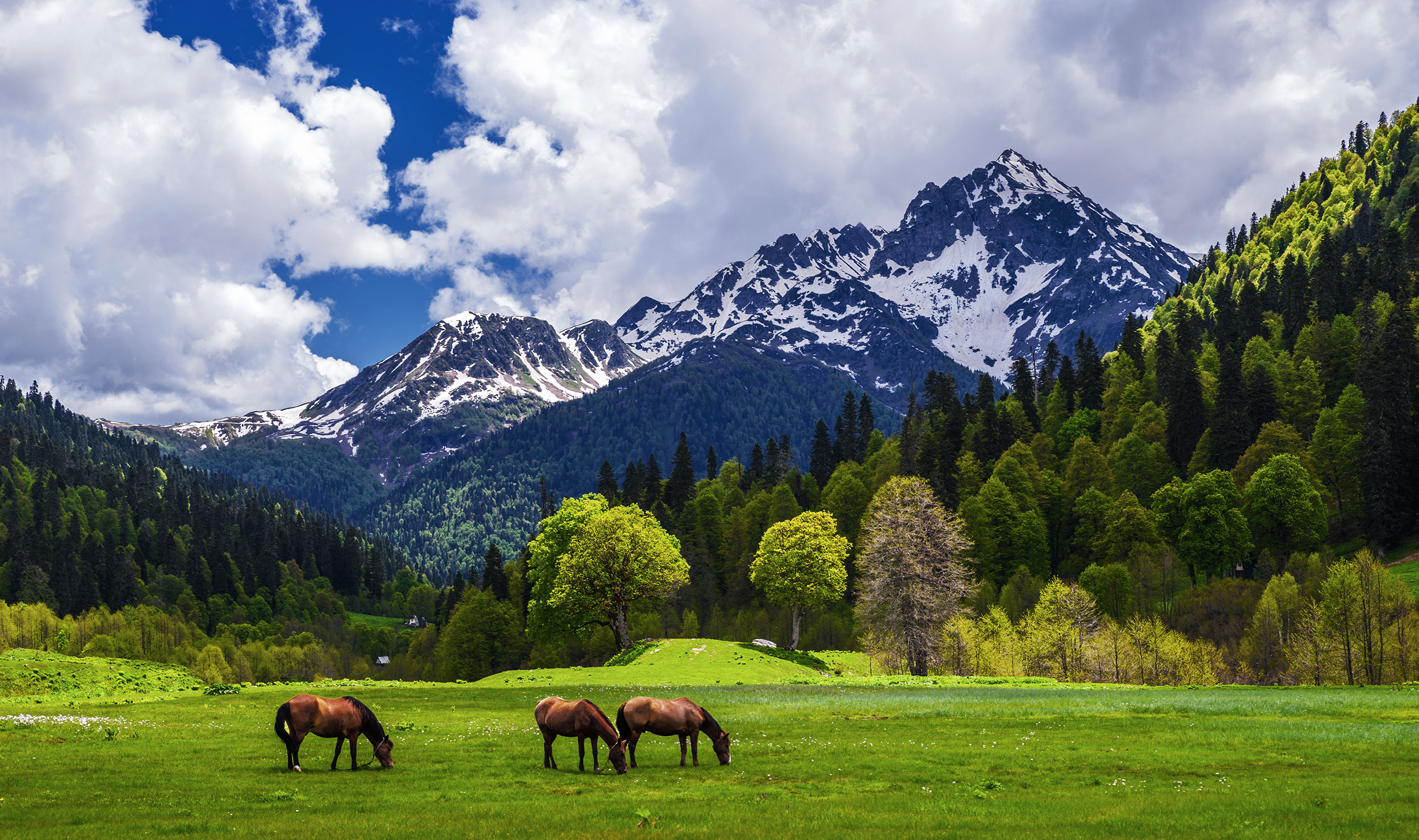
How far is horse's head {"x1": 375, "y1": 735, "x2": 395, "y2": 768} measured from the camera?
79.5 ft

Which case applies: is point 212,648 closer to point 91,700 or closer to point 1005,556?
point 91,700

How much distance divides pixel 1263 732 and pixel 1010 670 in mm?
61164

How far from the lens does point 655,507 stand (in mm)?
170875

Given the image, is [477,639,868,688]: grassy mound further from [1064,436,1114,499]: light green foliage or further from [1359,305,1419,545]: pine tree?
[1359,305,1419,545]: pine tree

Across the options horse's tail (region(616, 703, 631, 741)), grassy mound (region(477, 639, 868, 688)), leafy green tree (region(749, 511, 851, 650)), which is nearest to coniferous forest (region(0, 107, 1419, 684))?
leafy green tree (region(749, 511, 851, 650))

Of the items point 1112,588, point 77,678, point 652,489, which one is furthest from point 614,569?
point 652,489

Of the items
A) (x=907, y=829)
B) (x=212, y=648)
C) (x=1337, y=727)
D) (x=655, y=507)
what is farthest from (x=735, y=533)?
(x=907, y=829)

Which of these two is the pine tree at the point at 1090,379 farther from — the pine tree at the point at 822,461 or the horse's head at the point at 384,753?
the horse's head at the point at 384,753

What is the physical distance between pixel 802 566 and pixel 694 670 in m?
22.3

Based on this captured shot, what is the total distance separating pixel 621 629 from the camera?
90312mm

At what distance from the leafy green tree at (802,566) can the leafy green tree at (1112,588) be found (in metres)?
29.7

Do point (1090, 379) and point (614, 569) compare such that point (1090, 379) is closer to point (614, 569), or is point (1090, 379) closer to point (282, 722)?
point (614, 569)

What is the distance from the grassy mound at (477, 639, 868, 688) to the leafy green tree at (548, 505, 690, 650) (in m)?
6.55

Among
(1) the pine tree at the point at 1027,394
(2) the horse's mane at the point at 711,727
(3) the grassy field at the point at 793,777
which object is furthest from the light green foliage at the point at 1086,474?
(2) the horse's mane at the point at 711,727
